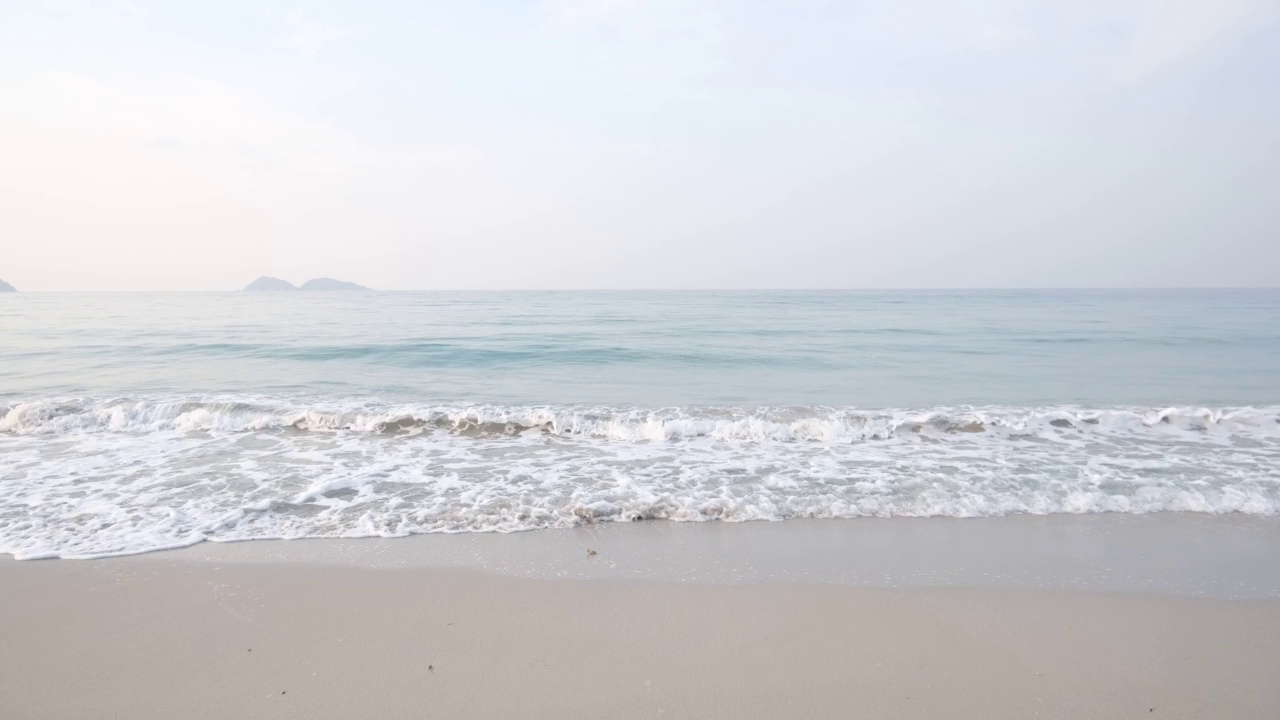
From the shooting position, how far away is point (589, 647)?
3576mm

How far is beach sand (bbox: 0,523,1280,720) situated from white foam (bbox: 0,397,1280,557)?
1124mm

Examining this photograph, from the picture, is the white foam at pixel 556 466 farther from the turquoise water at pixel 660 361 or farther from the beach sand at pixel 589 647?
the turquoise water at pixel 660 361

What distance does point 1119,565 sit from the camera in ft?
15.4

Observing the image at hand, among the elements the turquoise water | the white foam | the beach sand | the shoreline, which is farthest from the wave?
the beach sand

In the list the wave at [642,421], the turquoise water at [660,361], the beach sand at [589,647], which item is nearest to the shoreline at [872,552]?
the beach sand at [589,647]

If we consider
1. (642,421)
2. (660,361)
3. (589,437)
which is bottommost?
(589,437)

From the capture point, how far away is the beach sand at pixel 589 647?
3100mm

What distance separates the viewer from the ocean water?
19.3 feet

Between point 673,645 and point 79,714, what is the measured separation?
2.87 meters

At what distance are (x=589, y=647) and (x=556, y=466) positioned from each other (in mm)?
3980

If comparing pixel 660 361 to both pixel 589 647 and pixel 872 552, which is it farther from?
→ pixel 589 647

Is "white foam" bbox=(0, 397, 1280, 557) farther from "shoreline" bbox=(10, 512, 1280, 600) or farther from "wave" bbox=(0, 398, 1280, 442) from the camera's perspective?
"shoreline" bbox=(10, 512, 1280, 600)

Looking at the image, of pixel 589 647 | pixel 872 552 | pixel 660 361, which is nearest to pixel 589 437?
pixel 872 552

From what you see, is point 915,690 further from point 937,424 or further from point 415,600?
point 937,424
